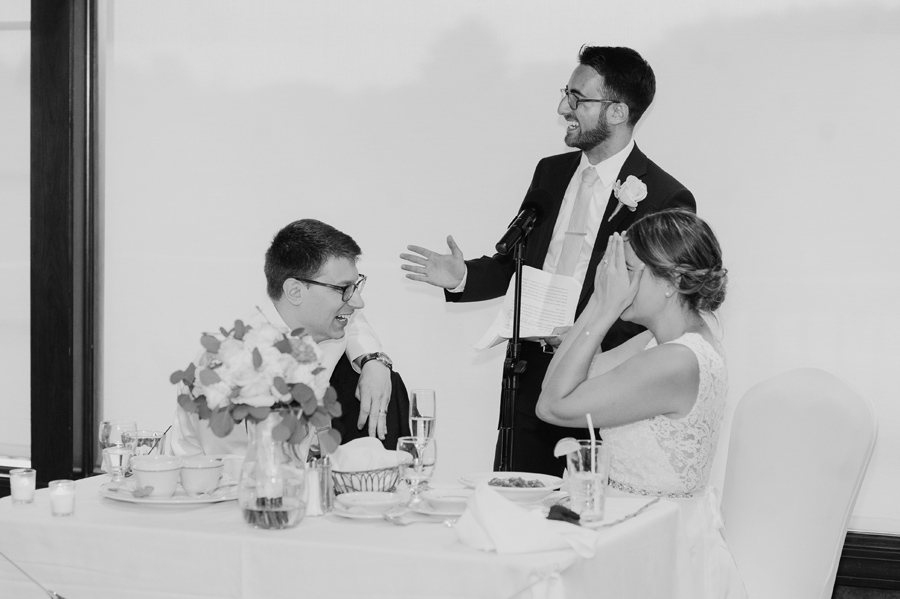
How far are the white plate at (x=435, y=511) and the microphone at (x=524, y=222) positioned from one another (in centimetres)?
86

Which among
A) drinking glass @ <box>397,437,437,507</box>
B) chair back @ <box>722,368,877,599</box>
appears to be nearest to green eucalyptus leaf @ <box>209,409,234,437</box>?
drinking glass @ <box>397,437,437,507</box>

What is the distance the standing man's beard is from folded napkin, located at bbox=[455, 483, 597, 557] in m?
1.78

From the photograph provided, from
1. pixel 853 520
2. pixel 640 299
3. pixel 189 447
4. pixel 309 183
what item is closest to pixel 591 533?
pixel 640 299

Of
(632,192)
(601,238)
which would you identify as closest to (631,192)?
(632,192)

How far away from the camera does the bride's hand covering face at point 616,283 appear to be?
7.46ft

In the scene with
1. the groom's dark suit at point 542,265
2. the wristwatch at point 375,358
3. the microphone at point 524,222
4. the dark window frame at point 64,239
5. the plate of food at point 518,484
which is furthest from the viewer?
the dark window frame at point 64,239

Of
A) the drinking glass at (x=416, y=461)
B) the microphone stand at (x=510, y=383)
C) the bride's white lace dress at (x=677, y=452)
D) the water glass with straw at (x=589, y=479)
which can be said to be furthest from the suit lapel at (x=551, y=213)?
the water glass with straw at (x=589, y=479)

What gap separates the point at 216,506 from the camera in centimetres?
180

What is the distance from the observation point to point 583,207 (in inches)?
122

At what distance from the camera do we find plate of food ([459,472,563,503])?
71.1 inches

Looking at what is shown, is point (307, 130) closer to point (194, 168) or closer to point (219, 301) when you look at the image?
point (194, 168)

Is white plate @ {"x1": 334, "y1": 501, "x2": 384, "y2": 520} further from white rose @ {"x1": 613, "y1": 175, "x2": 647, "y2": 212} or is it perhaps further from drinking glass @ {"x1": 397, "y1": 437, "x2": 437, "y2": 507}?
white rose @ {"x1": 613, "y1": 175, "x2": 647, "y2": 212}

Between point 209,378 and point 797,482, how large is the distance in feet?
4.22

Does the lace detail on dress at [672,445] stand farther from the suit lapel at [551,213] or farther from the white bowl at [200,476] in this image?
the suit lapel at [551,213]
